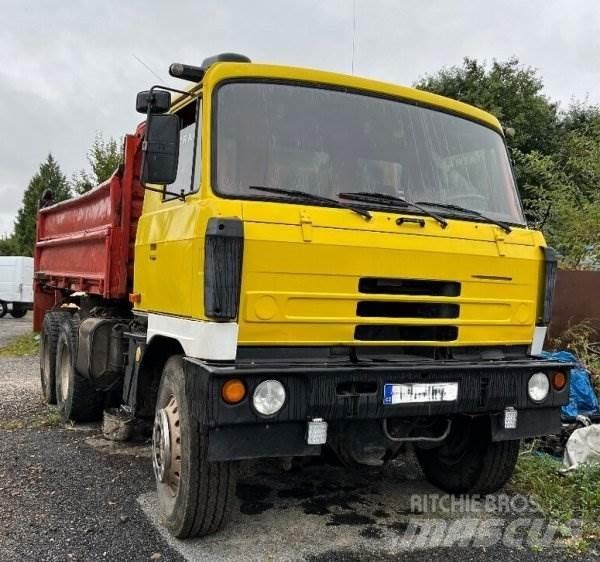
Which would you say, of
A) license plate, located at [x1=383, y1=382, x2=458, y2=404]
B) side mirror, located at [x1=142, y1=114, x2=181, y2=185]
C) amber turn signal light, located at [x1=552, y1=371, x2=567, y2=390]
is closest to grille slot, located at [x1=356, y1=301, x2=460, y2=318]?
license plate, located at [x1=383, y1=382, x2=458, y2=404]

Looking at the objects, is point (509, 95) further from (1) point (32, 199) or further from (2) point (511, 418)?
(1) point (32, 199)

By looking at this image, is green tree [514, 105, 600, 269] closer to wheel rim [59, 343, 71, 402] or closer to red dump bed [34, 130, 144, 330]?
red dump bed [34, 130, 144, 330]

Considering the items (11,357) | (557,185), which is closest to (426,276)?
(557,185)

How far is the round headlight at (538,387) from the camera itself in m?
3.94

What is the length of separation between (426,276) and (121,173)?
2.73 meters

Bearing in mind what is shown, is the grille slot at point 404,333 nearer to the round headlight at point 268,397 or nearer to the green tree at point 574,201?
the round headlight at point 268,397

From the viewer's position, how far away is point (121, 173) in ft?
17.5

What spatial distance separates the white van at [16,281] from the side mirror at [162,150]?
20857 mm

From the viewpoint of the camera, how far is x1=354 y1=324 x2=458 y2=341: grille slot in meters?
3.73

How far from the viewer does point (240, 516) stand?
4164 millimetres

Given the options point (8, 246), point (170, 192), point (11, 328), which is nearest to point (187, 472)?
point (170, 192)

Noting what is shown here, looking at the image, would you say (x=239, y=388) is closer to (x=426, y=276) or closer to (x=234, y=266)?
(x=234, y=266)

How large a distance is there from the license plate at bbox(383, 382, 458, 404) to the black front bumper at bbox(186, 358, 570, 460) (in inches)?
1.0

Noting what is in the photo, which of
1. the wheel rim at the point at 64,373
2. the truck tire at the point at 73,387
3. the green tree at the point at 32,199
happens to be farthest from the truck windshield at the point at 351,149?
the green tree at the point at 32,199
